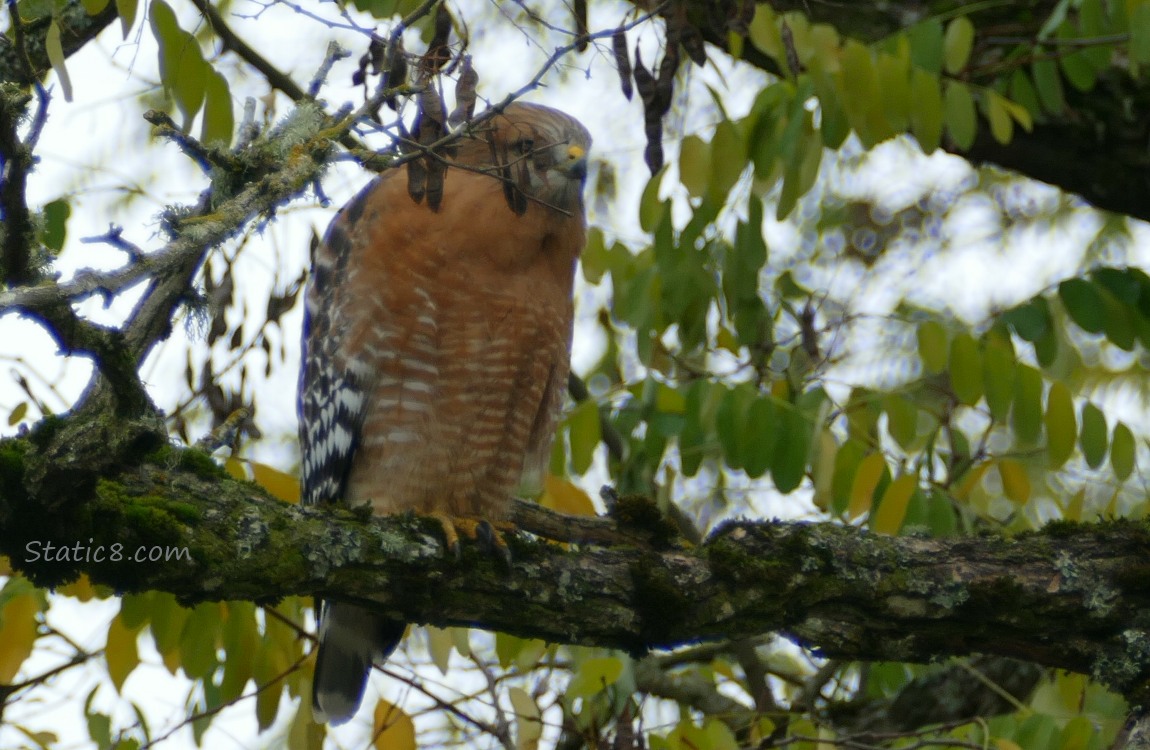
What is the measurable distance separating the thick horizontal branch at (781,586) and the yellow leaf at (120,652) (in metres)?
0.81

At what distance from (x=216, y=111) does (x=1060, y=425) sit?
3038 millimetres

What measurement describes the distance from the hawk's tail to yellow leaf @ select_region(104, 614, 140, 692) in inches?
37.9

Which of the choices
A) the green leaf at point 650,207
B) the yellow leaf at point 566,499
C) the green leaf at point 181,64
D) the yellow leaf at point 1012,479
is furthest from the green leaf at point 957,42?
the green leaf at point 181,64

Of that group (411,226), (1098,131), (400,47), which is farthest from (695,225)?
(1098,131)

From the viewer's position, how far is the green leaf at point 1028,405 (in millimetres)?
4277

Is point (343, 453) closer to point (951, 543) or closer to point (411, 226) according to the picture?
point (411, 226)

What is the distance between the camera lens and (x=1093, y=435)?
432 cm

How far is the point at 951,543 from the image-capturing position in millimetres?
3818

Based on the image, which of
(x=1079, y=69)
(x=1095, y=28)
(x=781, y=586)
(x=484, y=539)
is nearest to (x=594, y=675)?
(x=484, y=539)

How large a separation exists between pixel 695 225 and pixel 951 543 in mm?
1360

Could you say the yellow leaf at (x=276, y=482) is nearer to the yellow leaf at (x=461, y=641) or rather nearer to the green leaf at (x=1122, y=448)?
the yellow leaf at (x=461, y=641)

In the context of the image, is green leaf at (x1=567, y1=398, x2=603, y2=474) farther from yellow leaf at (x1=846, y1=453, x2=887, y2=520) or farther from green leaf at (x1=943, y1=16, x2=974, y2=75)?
green leaf at (x1=943, y1=16, x2=974, y2=75)

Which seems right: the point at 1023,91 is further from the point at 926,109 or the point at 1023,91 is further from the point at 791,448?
the point at 791,448

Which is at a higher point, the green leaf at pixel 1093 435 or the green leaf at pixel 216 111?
the green leaf at pixel 216 111
